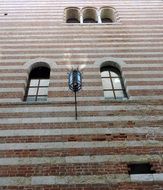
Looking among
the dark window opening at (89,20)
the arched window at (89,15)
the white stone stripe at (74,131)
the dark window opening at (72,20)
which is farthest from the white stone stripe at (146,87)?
the dark window opening at (72,20)

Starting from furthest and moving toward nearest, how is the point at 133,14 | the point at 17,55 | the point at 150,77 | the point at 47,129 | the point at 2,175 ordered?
the point at 133,14, the point at 17,55, the point at 150,77, the point at 47,129, the point at 2,175

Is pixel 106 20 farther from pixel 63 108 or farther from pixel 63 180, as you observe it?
pixel 63 180

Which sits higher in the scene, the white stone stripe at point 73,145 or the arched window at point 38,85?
the arched window at point 38,85

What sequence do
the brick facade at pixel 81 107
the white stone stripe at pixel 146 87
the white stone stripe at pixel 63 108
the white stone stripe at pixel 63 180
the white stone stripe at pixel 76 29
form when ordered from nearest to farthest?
the white stone stripe at pixel 63 180
the brick facade at pixel 81 107
the white stone stripe at pixel 63 108
the white stone stripe at pixel 146 87
the white stone stripe at pixel 76 29

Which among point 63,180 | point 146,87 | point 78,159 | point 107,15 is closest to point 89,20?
point 107,15

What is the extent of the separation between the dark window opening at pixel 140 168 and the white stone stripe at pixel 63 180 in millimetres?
248

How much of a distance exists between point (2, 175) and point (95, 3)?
29.1ft

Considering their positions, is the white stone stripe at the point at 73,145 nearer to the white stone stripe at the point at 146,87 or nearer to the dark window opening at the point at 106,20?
the white stone stripe at the point at 146,87

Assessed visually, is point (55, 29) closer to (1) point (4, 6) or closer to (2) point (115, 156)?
(1) point (4, 6)

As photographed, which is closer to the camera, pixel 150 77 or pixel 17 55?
pixel 150 77

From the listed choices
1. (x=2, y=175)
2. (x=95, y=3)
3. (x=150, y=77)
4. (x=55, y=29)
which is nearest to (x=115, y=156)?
(x=2, y=175)

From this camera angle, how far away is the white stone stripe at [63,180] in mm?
7469

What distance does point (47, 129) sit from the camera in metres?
8.68

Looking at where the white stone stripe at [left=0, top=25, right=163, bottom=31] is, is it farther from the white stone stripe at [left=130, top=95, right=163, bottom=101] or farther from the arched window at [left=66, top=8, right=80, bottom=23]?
the white stone stripe at [left=130, top=95, right=163, bottom=101]
